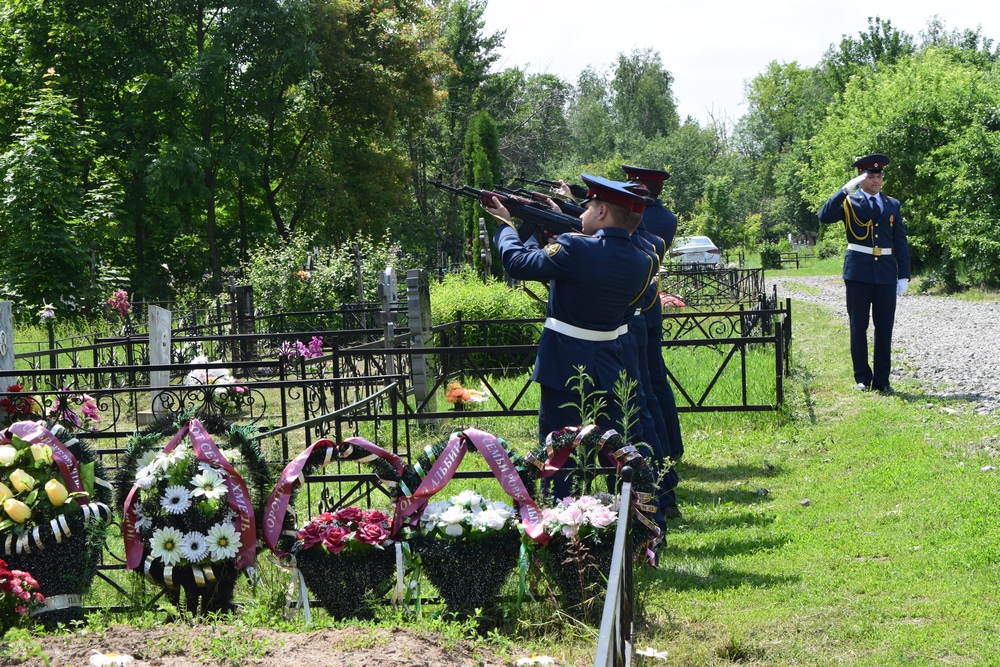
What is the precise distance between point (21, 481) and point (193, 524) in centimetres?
80

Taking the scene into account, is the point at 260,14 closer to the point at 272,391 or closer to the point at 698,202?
the point at 272,391

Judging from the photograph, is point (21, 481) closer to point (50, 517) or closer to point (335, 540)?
point (50, 517)

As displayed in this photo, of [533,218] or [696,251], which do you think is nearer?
[533,218]

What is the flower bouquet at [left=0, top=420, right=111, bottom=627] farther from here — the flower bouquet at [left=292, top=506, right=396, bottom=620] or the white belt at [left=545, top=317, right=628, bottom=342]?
the white belt at [left=545, top=317, right=628, bottom=342]

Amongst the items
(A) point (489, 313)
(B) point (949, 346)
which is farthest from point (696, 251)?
(A) point (489, 313)

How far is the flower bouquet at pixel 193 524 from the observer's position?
4.20 metres

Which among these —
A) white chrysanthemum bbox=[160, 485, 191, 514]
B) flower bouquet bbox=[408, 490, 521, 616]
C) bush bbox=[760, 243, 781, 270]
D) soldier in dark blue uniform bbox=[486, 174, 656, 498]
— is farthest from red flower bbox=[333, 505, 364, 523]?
bush bbox=[760, 243, 781, 270]

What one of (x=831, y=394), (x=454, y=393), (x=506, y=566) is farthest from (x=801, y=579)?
(x=831, y=394)

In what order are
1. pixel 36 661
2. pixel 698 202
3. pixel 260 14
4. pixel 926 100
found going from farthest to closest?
1. pixel 698 202
2. pixel 926 100
3. pixel 260 14
4. pixel 36 661

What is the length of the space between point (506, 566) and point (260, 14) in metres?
22.9

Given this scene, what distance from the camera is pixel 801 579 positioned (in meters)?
4.91

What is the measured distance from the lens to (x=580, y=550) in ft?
13.3

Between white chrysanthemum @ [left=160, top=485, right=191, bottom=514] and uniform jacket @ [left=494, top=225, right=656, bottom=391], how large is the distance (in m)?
1.85

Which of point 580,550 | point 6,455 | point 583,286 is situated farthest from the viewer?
point 583,286
